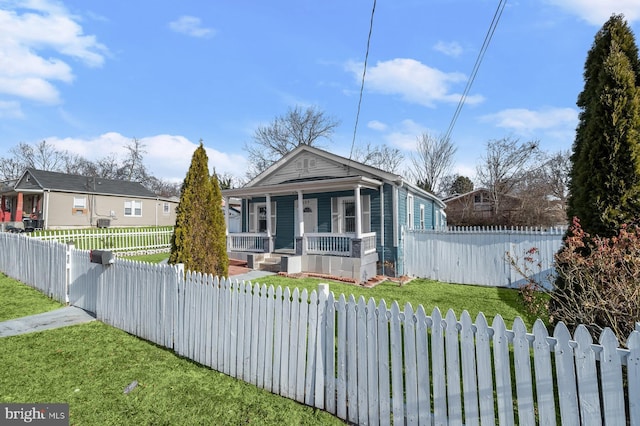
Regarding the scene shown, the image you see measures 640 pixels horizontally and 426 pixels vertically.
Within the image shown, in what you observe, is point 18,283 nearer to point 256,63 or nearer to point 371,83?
point 256,63

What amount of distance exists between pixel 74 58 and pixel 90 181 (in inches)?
764

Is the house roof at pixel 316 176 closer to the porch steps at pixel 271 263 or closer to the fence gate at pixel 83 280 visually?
the porch steps at pixel 271 263

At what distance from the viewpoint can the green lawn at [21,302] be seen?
649 cm

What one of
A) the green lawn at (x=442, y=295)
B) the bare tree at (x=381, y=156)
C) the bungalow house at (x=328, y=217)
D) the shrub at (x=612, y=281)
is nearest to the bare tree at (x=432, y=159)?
the bare tree at (x=381, y=156)

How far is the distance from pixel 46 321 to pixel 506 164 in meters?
33.4

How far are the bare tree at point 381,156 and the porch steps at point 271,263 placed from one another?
26030mm

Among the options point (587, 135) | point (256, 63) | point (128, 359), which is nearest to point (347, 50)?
point (256, 63)

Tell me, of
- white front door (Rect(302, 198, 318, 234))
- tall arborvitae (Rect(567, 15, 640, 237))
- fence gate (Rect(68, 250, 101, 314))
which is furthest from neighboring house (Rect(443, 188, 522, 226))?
fence gate (Rect(68, 250, 101, 314))

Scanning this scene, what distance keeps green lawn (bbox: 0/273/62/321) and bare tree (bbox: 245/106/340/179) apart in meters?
28.4

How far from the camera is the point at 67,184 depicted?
80.3 feet

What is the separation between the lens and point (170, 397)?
11.4 feet

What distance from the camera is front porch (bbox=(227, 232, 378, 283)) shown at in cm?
1095

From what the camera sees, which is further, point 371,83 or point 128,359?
point 371,83

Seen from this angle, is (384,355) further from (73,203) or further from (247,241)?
(73,203)
